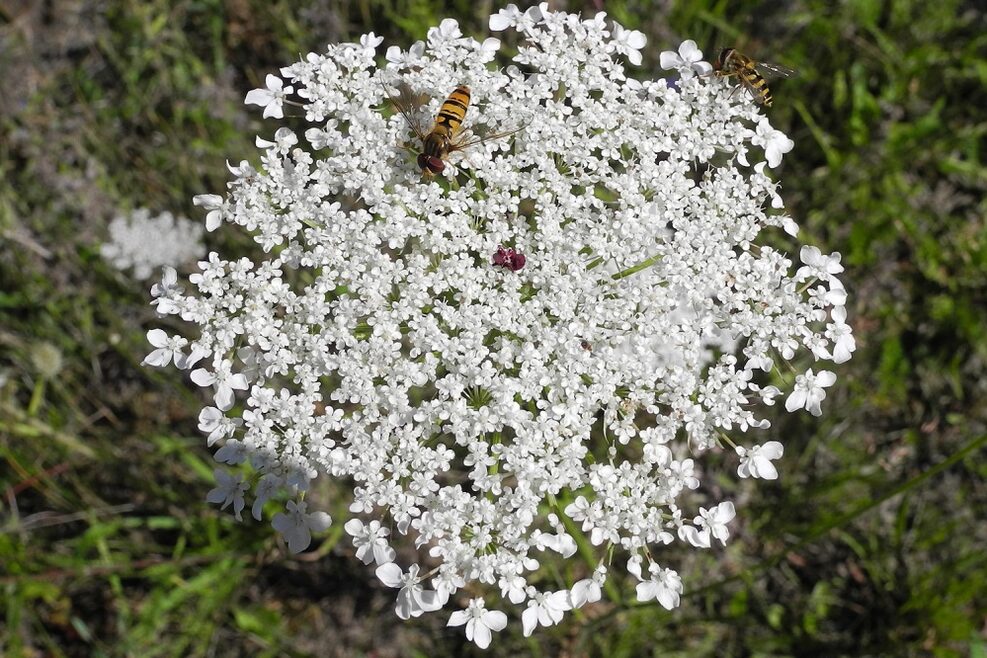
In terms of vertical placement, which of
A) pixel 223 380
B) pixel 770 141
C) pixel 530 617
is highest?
pixel 770 141

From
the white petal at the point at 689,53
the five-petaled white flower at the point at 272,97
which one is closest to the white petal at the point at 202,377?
the five-petaled white flower at the point at 272,97

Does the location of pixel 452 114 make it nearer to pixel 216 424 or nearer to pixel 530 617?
pixel 216 424

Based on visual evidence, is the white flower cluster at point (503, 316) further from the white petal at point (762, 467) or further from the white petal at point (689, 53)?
the white petal at point (689, 53)

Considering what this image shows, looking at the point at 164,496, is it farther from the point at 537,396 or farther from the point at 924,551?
the point at 924,551

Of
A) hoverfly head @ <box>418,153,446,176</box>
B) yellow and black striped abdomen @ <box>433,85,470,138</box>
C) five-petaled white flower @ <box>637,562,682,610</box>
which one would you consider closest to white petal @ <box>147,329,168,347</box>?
hoverfly head @ <box>418,153,446,176</box>

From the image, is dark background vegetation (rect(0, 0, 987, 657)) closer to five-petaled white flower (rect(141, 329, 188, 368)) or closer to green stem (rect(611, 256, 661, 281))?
five-petaled white flower (rect(141, 329, 188, 368))

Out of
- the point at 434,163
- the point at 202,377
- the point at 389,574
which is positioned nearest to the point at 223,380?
the point at 202,377
